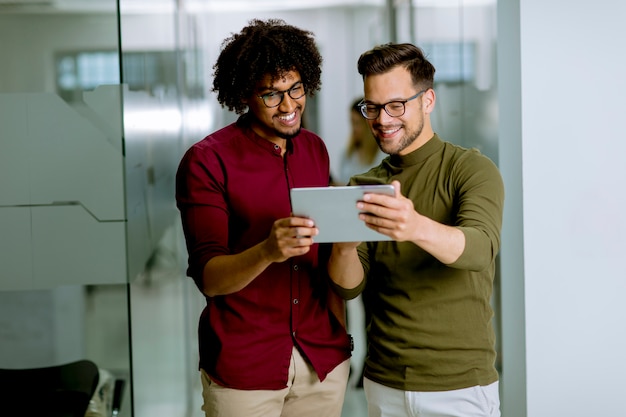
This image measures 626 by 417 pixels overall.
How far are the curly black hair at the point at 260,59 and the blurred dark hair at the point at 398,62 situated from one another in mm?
158

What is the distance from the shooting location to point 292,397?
2207 millimetres

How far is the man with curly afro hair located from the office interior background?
0.48m

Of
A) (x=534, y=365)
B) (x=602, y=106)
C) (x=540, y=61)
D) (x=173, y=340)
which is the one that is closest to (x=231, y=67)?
(x=540, y=61)

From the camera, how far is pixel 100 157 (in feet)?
8.07

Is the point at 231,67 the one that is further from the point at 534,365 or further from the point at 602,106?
the point at 534,365

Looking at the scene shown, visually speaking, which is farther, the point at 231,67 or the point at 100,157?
the point at 100,157

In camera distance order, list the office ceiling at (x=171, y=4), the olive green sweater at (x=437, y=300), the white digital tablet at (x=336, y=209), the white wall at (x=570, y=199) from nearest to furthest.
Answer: the white digital tablet at (x=336, y=209)
the olive green sweater at (x=437, y=300)
the office ceiling at (x=171, y=4)
the white wall at (x=570, y=199)

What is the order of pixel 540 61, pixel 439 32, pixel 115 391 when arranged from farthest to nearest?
1. pixel 439 32
2. pixel 540 61
3. pixel 115 391

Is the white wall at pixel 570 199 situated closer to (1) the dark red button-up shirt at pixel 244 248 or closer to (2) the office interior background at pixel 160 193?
(2) the office interior background at pixel 160 193

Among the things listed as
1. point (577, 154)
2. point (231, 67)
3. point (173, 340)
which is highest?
point (231, 67)

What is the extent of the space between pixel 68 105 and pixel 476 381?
4.49ft

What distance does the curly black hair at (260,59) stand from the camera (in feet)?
6.78

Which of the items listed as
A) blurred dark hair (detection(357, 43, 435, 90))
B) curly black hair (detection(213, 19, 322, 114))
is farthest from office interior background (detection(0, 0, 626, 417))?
blurred dark hair (detection(357, 43, 435, 90))

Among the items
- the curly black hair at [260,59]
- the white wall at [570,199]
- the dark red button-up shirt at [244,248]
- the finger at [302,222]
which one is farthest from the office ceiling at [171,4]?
the finger at [302,222]
